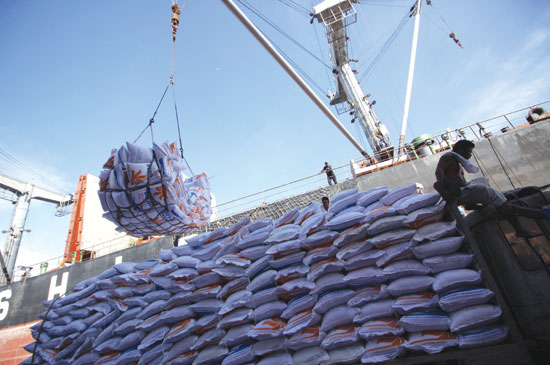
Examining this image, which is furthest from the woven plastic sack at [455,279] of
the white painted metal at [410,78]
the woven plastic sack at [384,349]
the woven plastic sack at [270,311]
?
the white painted metal at [410,78]

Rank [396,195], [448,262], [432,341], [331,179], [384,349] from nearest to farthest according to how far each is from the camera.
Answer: [432,341], [384,349], [448,262], [396,195], [331,179]

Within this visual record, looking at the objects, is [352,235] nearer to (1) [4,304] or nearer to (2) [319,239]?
(2) [319,239]

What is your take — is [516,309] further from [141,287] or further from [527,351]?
[141,287]

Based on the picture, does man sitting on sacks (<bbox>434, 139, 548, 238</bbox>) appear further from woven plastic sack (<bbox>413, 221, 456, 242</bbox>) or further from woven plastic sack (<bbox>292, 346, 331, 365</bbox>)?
woven plastic sack (<bbox>292, 346, 331, 365</bbox>)

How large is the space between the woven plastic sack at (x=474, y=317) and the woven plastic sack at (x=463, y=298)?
5 cm

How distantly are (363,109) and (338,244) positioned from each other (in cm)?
1584

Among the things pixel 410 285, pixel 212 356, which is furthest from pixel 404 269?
pixel 212 356

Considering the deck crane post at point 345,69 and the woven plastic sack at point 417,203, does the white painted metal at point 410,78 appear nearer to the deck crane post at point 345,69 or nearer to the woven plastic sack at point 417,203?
the deck crane post at point 345,69

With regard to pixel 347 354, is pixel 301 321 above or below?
above

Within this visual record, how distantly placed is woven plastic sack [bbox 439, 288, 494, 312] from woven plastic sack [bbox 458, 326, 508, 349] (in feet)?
0.67

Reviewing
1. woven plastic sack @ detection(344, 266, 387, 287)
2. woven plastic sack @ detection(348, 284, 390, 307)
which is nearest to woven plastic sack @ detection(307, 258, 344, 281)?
woven plastic sack @ detection(344, 266, 387, 287)

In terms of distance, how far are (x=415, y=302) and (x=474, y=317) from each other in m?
0.45

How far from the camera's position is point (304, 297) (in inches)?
120

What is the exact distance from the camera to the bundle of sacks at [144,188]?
2.99m
